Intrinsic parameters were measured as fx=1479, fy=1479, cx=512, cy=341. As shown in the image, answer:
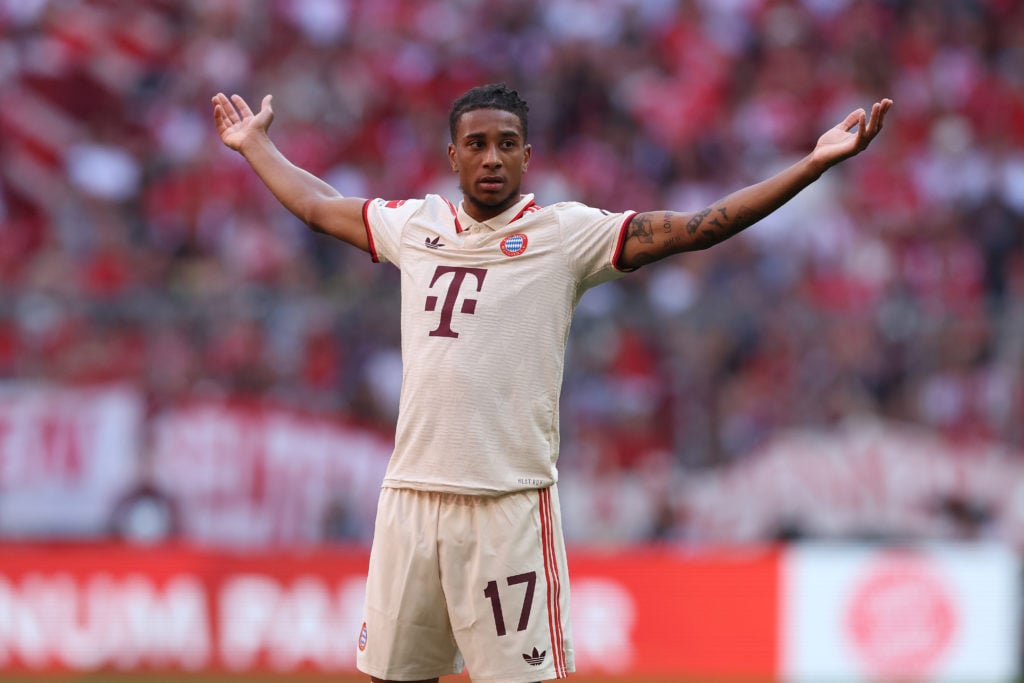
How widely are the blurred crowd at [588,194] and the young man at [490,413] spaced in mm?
5839

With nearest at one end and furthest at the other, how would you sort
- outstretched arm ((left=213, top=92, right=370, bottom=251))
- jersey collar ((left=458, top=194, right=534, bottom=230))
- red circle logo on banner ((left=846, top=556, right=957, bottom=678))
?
jersey collar ((left=458, top=194, right=534, bottom=230)) → outstretched arm ((left=213, top=92, right=370, bottom=251)) → red circle logo on banner ((left=846, top=556, right=957, bottom=678))

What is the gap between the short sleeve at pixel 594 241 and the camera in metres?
4.64

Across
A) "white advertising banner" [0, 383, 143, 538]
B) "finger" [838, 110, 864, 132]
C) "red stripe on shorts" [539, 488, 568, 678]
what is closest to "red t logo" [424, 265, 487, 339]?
"red stripe on shorts" [539, 488, 568, 678]

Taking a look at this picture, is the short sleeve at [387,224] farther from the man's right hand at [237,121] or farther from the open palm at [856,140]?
the open palm at [856,140]

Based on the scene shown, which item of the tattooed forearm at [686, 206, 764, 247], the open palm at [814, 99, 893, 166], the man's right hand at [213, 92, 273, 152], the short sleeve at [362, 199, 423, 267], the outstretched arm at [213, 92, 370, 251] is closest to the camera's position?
the open palm at [814, 99, 893, 166]

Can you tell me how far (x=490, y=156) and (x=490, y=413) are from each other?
2.63 feet

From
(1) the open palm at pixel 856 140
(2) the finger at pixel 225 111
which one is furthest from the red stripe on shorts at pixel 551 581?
→ (2) the finger at pixel 225 111

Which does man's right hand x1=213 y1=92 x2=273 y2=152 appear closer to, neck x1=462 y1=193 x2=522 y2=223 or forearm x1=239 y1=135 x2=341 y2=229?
forearm x1=239 y1=135 x2=341 y2=229

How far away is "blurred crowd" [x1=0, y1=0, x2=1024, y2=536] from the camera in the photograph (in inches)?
414

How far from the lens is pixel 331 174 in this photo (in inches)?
525

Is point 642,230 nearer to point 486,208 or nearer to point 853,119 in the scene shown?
point 486,208

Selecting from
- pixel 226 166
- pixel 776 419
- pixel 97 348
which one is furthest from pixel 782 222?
pixel 97 348

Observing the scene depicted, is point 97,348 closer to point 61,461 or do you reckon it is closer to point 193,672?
point 61,461

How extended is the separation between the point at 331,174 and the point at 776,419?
4.86 meters
